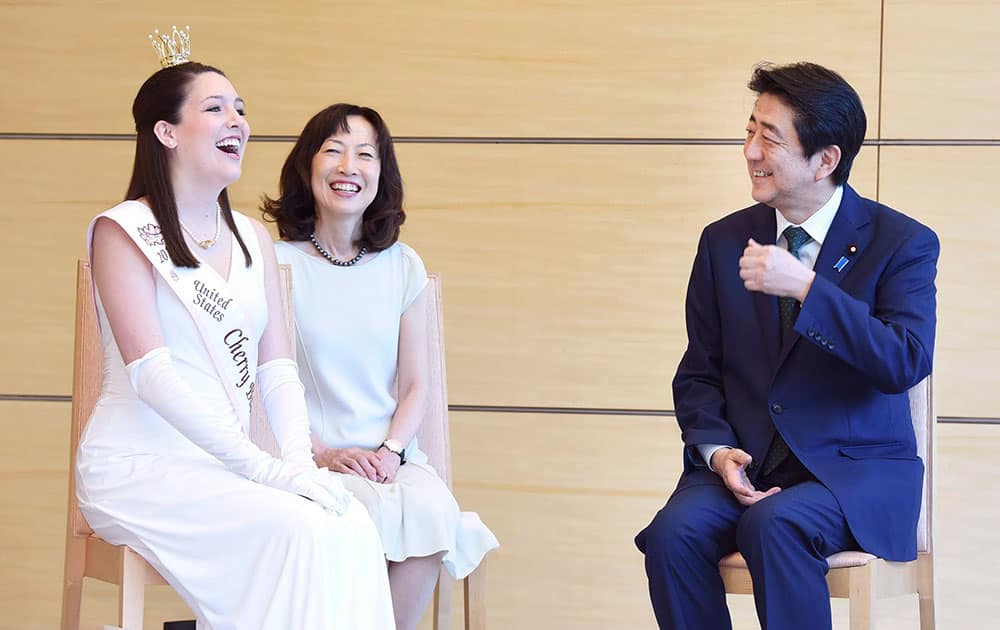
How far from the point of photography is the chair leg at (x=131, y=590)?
2.28 metres

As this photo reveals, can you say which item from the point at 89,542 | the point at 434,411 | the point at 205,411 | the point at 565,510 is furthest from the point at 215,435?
the point at 565,510

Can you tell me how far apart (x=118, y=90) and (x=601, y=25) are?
1.48 m

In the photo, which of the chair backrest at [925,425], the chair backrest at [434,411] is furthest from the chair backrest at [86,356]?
the chair backrest at [925,425]

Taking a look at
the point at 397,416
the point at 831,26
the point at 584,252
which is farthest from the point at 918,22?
the point at 397,416

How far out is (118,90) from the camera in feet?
12.4

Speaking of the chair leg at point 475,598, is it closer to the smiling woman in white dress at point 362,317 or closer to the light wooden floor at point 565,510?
the smiling woman in white dress at point 362,317

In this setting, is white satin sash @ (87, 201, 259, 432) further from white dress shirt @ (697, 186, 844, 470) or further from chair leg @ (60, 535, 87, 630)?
white dress shirt @ (697, 186, 844, 470)

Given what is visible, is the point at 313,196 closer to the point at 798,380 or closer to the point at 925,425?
the point at 798,380

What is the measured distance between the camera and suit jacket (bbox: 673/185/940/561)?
2.36 meters

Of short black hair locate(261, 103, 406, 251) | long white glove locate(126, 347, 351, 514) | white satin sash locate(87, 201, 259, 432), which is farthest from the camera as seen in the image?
short black hair locate(261, 103, 406, 251)

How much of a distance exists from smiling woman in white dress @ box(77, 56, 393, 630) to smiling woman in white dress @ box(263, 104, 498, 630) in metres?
0.24

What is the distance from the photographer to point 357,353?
2.84 meters

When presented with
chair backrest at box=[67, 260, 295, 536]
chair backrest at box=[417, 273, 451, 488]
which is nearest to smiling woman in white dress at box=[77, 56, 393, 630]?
chair backrest at box=[67, 260, 295, 536]

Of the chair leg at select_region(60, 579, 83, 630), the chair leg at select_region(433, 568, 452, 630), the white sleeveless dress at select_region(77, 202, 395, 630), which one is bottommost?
the chair leg at select_region(433, 568, 452, 630)
